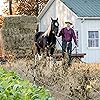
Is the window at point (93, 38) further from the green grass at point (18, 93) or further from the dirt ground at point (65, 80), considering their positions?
the green grass at point (18, 93)

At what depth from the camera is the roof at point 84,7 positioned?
26.8 m

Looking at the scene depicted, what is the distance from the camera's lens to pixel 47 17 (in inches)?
1280

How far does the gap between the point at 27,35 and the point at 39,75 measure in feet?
56.5

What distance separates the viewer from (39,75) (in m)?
11.8

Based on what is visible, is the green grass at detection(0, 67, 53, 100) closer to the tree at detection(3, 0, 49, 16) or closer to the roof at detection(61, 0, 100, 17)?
the roof at detection(61, 0, 100, 17)

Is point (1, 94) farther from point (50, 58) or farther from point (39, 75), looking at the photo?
point (50, 58)

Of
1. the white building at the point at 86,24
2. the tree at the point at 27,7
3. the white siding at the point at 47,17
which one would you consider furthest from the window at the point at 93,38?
the tree at the point at 27,7

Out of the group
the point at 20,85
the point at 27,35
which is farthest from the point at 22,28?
the point at 20,85

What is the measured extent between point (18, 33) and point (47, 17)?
4365 mm

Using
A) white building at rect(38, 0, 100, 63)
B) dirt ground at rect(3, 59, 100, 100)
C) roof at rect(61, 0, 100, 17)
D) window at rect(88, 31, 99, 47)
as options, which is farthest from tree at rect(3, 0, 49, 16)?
dirt ground at rect(3, 59, 100, 100)

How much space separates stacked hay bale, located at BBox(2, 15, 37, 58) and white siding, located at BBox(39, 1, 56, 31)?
7.57ft

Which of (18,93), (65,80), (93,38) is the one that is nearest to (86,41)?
(93,38)

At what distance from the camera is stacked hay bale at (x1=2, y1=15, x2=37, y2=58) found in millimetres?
28375

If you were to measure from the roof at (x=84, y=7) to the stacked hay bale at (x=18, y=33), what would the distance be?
2.77m
